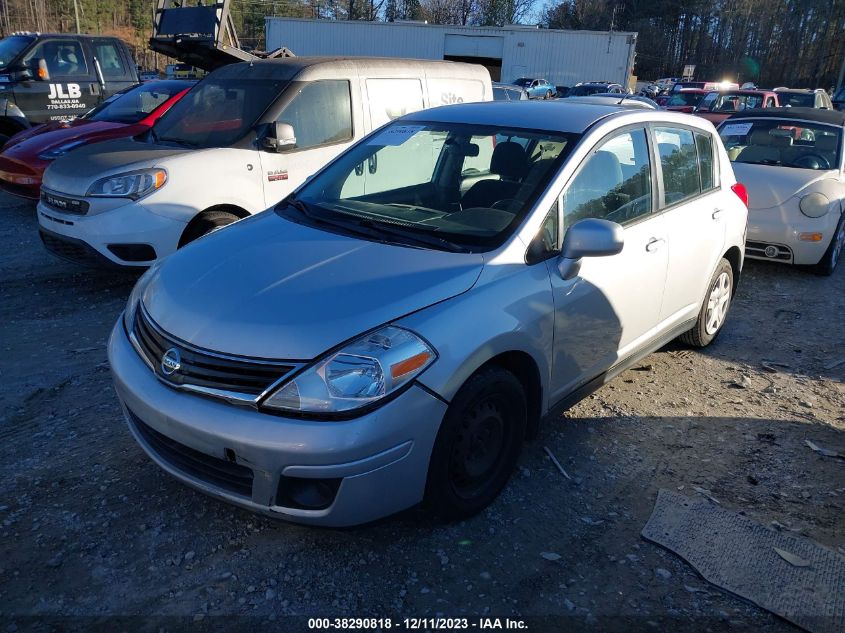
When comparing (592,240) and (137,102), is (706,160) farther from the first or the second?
(137,102)

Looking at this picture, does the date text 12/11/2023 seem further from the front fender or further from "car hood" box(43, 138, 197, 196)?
"car hood" box(43, 138, 197, 196)

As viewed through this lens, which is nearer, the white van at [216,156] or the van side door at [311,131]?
the white van at [216,156]

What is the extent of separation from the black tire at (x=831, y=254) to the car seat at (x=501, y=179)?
5.22 meters

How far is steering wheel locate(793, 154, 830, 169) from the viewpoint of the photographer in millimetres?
7534

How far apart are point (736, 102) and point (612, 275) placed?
16812 mm

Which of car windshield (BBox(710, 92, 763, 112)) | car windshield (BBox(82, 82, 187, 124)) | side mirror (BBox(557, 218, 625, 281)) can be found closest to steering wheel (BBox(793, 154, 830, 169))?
side mirror (BBox(557, 218, 625, 281))

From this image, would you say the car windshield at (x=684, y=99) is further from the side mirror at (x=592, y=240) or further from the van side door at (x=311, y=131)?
the side mirror at (x=592, y=240)

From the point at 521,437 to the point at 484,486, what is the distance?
293 millimetres

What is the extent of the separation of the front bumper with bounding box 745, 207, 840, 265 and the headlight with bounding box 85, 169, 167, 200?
19.5 ft

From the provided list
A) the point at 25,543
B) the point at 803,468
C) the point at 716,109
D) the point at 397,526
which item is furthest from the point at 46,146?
the point at 716,109

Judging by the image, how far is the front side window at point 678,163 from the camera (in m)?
4.10

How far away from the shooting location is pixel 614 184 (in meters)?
3.67

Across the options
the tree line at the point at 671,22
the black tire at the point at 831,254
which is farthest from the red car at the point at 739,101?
the tree line at the point at 671,22

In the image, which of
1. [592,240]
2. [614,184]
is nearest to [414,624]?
[592,240]
